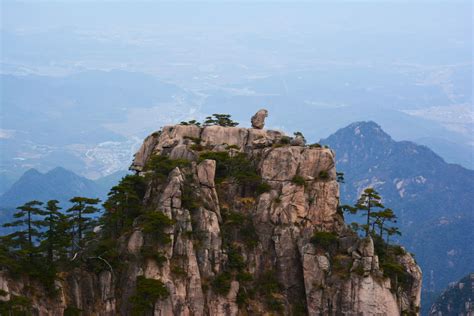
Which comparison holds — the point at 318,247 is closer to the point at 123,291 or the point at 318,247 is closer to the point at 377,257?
the point at 377,257

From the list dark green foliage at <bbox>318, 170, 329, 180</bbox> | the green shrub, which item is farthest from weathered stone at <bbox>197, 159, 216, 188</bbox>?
dark green foliage at <bbox>318, 170, 329, 180</bbox>

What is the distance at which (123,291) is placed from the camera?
52844 millimetres

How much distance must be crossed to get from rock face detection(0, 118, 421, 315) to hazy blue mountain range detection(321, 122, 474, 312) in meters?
88.6

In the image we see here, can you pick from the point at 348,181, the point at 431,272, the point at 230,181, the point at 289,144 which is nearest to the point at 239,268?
the point at 230,181

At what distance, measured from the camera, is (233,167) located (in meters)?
59.5

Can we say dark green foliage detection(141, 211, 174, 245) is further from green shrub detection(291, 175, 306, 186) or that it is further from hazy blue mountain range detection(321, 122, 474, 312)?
hazy blue mountain range detection(321, 122, 474, 312)

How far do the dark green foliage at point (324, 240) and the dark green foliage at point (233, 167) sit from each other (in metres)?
6.28

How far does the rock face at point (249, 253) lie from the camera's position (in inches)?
2079

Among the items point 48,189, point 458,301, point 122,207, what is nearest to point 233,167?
point 122,207

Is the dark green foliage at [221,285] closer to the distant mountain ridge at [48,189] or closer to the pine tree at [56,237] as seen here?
the pine tree at [56,237]

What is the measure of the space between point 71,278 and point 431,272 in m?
107

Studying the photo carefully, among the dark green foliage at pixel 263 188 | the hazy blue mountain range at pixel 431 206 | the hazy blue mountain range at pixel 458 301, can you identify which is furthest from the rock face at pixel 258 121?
Result: the hazy blue mountain range at pixel 431 206

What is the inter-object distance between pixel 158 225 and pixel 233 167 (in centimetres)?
878

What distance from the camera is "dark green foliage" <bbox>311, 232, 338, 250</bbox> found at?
55.6 m
